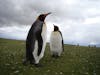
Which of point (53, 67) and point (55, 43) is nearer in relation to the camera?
point (53, 67)

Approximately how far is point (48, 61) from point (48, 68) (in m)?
2.03

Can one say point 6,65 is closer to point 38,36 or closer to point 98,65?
point 38,36

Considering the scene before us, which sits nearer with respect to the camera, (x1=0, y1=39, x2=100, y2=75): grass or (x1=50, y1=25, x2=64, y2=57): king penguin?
(x1=0, y1=39, x2=100, y2=75): grass

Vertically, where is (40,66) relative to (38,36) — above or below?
below

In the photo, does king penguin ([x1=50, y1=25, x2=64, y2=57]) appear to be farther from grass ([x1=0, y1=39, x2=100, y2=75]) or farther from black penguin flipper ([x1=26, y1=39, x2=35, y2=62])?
black penguin flipper ([x1=26, y1=39, x2=35, y2=62])

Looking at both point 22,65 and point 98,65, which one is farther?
point 98,65

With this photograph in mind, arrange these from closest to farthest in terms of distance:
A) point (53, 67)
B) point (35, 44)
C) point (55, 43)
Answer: point (53, 67)
point (35, 44)
point (55, 43)

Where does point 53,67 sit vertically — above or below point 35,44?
below

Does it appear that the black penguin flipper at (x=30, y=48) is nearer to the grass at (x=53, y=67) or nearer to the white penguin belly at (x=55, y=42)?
the grass at (x=53, y=67)

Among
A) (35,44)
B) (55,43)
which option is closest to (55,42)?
(55,43)

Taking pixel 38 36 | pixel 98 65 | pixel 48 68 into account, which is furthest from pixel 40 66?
pixel 98 65

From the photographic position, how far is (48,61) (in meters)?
16.5

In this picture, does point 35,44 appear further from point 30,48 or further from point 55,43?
point 55,43

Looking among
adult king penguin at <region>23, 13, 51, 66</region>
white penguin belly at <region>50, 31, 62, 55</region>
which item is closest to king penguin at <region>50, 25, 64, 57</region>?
white penguin belly at <region>50, 31, 62, 55</region>
